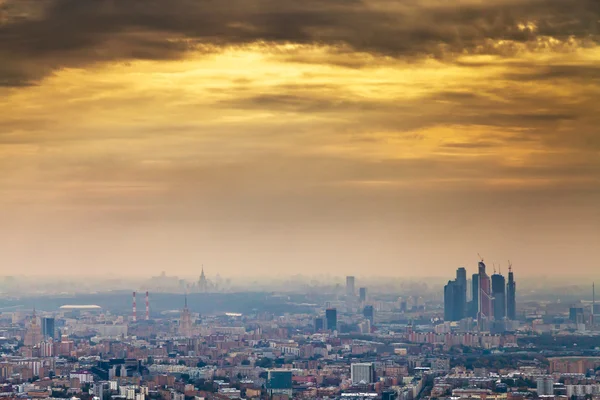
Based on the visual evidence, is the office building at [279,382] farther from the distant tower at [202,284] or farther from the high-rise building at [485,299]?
the distant tower at [202,284]

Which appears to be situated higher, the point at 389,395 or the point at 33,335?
the point at 33,335

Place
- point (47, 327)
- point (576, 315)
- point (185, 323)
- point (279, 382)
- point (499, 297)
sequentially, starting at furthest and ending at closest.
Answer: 1. point (185, 323)
2. point (499, 297)
3. point (47, 327)
4. point (576, 315)
5. point (279, 382)

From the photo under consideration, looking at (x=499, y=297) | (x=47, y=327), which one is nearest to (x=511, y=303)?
(x=499, y=297)

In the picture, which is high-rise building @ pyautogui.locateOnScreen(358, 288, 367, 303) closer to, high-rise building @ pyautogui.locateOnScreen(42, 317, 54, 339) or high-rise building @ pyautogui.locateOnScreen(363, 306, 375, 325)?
high-rise building @ pyautogui.locateOnScreen(363, 306, 375, 325)


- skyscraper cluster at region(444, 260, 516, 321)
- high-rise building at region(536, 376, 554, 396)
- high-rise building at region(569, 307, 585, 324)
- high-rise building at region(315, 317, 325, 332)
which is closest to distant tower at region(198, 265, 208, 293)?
high-rise building at region(315, 317, 325, 332)

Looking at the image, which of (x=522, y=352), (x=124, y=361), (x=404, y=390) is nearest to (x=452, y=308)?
(x=522, y=352)

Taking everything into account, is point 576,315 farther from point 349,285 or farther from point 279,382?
point 279,382
